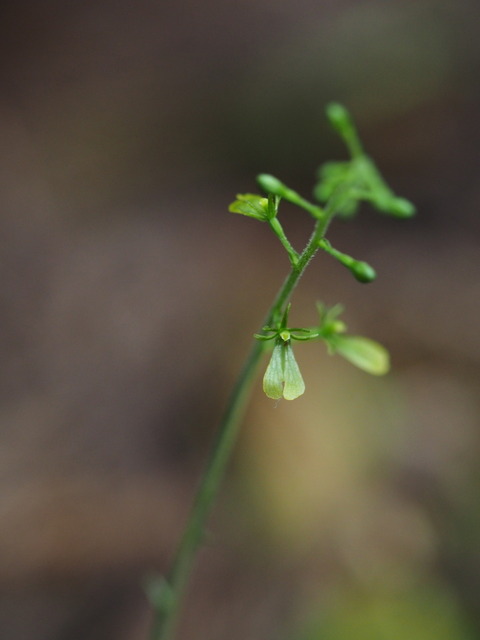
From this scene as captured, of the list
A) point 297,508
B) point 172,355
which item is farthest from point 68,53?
point 297,508

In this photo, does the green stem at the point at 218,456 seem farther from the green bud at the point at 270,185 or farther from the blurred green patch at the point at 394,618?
the blurred green patch at the point at 394,618

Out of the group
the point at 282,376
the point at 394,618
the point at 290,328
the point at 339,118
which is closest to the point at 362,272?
the point at 290,328

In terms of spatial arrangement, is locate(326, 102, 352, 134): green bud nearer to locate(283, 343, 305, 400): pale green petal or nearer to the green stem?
the green stem

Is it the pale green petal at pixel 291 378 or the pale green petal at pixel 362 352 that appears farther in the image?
the pale green petal at pixel 362 352

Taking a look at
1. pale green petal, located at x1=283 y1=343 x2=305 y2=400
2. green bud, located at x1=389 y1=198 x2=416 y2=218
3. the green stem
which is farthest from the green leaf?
green bud, located at x1=389 y1=198 x2=416 y2=218

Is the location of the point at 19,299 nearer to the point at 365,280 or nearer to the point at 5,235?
the point at 5,235

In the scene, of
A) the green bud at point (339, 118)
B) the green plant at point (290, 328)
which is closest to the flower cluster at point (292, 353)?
the green plant at point (290, 328)
